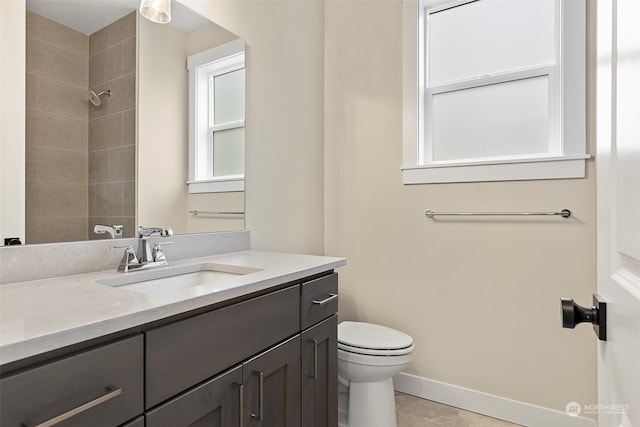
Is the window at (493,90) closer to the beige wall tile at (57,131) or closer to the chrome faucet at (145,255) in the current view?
the chrome faucet at (145,255)

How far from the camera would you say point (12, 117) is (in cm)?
107

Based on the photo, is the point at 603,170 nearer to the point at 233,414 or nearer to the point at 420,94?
the point at 233,414

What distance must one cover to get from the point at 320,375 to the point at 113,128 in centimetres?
121

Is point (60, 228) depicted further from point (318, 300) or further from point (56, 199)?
point (318, 300)

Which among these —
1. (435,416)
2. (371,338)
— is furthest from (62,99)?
(435,416)

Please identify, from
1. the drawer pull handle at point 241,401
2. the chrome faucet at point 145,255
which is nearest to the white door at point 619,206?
the drawer pull handle at point 241,401

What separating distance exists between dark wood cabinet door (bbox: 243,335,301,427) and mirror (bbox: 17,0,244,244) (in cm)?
72

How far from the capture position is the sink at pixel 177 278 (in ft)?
3.62

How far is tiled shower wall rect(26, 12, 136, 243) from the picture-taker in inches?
44.3

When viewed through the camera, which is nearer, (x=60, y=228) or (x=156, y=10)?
(x=60, y=228)

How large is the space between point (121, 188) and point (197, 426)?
34.7 inches

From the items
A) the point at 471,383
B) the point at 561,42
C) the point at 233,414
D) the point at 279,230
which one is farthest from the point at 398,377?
the point at 561,42

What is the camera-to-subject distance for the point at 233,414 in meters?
0.98

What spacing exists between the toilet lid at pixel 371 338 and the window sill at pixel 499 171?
85 centimetres
